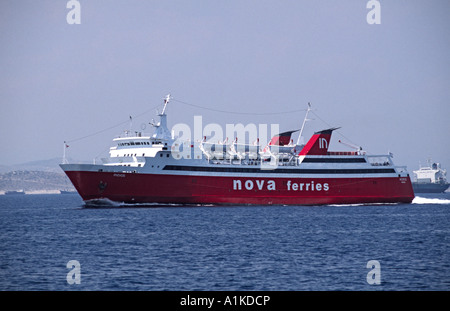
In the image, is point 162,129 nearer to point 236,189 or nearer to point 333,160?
point 236,189

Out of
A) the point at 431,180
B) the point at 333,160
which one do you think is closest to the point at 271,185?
the point at 333,160

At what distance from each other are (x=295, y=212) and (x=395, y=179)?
19645mm

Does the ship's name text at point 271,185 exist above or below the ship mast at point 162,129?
below

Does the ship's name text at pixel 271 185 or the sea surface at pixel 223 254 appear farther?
the ship's name text at pixel 271 185

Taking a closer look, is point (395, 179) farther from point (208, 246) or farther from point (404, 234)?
point (208, 246)

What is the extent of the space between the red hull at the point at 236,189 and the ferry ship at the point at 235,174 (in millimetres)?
98

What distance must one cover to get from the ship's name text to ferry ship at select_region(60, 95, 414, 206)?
112 mm

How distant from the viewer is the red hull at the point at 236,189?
5494 cm

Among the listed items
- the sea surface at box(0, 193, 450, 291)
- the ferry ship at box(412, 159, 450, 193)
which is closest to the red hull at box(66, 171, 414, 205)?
the sea surface at box(0, 193, 450, 291)

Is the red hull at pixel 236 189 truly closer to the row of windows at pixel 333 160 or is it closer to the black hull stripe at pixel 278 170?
the black hull stripe at pixel 278 170

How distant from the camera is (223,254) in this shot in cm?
2909

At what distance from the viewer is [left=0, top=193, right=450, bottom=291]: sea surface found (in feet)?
74.7

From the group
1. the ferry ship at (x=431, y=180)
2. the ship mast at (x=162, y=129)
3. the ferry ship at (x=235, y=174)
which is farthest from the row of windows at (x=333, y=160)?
the ferry ship at (x=431, y=180)
